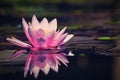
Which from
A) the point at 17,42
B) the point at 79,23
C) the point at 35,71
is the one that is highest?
the point at 79,23

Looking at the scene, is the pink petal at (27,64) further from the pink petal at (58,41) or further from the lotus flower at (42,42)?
the pink petal at (58,41)

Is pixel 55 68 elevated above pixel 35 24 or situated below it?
below

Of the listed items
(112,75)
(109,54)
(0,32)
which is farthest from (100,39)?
(0,32)

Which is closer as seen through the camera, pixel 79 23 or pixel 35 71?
pixel 35 71

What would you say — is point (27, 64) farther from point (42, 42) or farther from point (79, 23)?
point (79, 23)

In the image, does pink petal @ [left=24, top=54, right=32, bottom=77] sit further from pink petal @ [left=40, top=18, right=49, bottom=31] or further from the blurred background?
pink petal @ [left=40, top=18, right=49, bottom=31]

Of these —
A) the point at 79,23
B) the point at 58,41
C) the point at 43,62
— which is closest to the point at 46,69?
the point at 43,62

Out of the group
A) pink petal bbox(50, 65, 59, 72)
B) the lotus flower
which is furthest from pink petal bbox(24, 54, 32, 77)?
pink petal bbox(50, 65, 59, 72)
